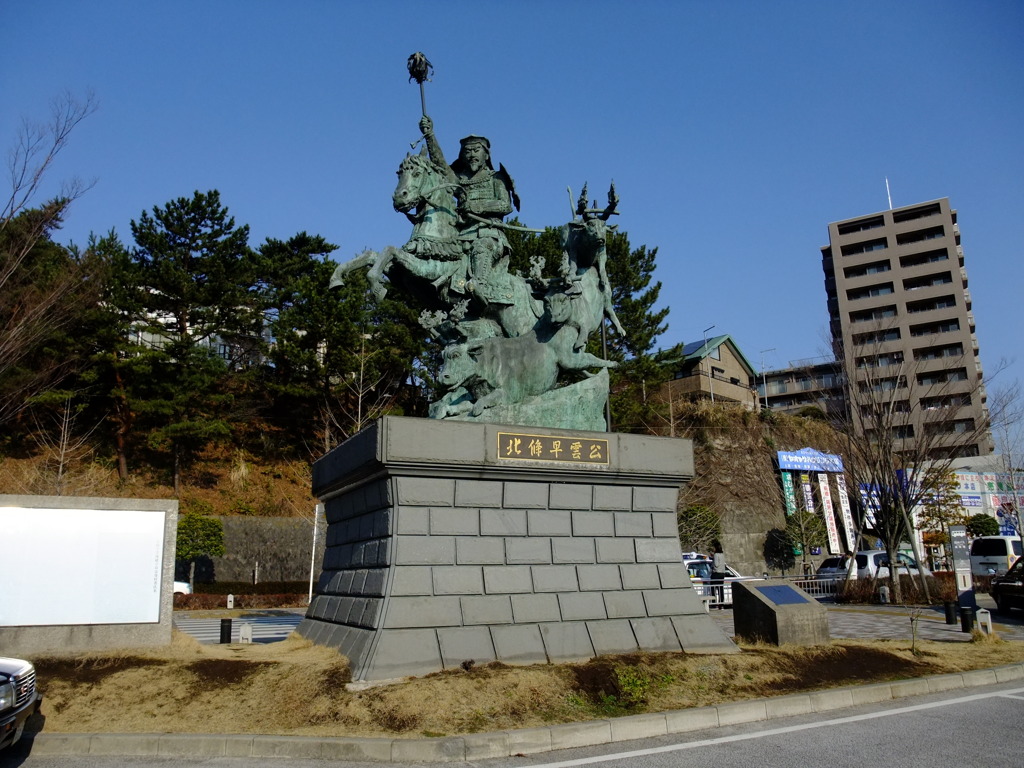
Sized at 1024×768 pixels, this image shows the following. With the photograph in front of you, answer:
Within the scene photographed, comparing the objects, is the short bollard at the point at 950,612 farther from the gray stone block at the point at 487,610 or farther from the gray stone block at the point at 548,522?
the gray stone block at the point at 487,610

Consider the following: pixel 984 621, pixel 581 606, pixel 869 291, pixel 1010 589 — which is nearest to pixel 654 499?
pixel 581 606

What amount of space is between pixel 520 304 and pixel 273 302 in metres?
23.6

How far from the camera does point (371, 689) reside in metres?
6.99

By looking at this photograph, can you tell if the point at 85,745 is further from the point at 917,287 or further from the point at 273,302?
the point at 917,287

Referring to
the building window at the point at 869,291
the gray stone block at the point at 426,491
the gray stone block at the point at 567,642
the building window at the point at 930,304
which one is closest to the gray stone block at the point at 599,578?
the gray stone block at the point at 567,642

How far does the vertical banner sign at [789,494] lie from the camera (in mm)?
37844

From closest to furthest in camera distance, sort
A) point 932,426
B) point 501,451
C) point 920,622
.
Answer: point 501,451, point 920,622, point 932,426

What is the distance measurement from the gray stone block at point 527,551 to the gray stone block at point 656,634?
4.22 ft

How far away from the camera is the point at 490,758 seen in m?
5.93

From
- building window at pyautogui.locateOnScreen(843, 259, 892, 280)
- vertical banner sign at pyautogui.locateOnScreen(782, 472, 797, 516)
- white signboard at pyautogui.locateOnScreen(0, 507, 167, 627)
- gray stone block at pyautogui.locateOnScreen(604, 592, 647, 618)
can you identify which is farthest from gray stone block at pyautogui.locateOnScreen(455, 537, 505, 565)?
building window at pyautogui.locateOnScreen(843, 259, 892, 280)

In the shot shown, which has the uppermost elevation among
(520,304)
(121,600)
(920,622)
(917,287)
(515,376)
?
(917,287)

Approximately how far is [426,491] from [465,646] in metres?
1.61

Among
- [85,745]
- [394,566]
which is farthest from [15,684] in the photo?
[394,566]

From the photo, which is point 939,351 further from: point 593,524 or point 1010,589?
point 593,524
